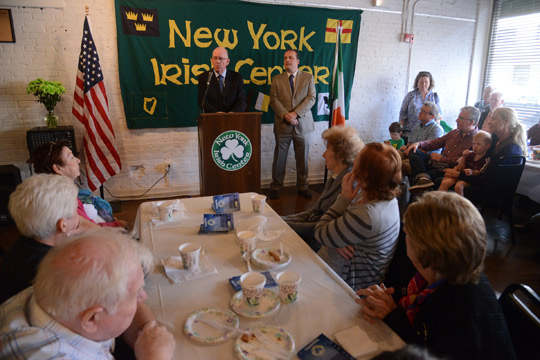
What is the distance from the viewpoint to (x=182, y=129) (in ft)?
15.5

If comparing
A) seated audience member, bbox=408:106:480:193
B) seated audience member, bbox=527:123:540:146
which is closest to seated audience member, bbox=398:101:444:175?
seated audience member, bbox=408:106:480:193

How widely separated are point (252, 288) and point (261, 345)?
0.66ft

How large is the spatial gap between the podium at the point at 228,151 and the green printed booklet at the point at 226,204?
1.50 metres

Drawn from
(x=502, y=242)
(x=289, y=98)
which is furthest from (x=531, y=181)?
(x=289, y=98)

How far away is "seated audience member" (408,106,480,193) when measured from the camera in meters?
4.06

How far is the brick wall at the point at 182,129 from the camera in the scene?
13.0 ft

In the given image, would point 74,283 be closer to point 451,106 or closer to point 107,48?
point 107,48

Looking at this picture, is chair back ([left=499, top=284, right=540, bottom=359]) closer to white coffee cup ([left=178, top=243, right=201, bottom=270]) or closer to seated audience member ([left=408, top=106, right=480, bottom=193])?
white coffee cup ([left=178, top=243, right=201, bottom=270])

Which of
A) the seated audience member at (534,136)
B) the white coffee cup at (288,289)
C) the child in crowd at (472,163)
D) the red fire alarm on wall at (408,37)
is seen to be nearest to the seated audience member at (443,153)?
the child in crowd at (472,163)

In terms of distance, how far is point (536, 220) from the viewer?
9.27 ft

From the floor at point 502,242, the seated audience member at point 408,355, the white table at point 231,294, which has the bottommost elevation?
the floor at point 502,242

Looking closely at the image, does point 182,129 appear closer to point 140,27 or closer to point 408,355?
point 140,27

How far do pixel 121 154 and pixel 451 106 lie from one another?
541 cm

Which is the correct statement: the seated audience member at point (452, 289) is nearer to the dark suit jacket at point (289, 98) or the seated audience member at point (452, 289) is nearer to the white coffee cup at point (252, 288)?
the white coffee cup at point (252, 288)
